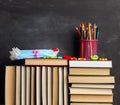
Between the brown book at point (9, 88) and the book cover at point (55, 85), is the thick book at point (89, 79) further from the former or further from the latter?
the brown book at point (9, 88)

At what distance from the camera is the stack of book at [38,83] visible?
4.78 feet

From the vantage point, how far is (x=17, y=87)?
4.78ft

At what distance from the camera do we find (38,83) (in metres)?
1.46


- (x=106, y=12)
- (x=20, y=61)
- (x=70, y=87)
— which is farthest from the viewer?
(x=106, y=12)

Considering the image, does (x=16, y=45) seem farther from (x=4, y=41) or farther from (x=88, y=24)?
(x=88, y=24)

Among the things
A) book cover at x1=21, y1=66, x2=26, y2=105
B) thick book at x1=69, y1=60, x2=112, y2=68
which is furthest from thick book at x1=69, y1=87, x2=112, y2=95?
book cover at x1=21, y1=66, x2=26, y2=105

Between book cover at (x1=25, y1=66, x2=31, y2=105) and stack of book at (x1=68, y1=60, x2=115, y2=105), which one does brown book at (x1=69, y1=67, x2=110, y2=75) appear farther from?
book cover at (x1=25, y1=66, x2=31, y2=105)

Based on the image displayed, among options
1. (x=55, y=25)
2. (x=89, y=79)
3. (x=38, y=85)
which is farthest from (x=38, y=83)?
(x=55, y=25)

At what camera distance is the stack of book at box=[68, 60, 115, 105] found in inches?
57.3

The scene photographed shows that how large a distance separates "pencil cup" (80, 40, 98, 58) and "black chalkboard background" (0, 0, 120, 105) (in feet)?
0.47

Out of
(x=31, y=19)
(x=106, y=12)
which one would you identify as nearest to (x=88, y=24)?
(x=106, y=12)

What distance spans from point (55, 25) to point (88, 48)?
0.27 m

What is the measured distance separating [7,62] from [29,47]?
0.15 metres

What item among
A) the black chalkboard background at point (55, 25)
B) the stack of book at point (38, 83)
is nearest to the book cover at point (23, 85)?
the stack of book at point (38, 83)
